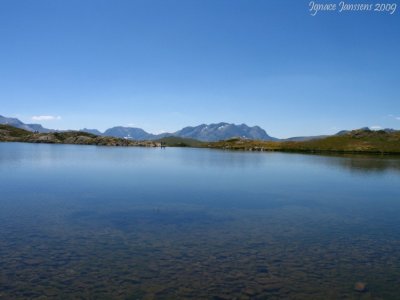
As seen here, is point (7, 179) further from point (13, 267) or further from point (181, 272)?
point (181, 272)

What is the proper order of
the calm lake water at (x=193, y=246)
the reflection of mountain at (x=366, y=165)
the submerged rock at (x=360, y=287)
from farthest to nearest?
the reflection of mountain at (x=366, y=165) → the submerged rock at (x=360, y=287) → the calm lake water at (x=193, y=246)

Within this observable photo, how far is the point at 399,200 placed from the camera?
52094 mm

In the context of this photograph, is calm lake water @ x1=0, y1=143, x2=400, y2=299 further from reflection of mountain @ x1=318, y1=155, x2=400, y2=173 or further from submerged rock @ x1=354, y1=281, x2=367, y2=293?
reflection of mountain @ x1=318, y1=155, x2=400, y2=173

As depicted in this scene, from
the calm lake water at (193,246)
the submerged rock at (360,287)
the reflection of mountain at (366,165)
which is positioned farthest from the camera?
the reflection of mountain at (366,165)

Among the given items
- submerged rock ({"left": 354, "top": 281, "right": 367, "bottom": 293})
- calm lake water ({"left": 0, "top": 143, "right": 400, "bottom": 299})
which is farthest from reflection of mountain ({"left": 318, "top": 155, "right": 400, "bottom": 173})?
submerged rock ({"left": 354, "top": 281, "right": 367, "bottom": 293})

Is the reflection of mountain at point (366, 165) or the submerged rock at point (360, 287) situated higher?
the submerged rock at point (360, 287)

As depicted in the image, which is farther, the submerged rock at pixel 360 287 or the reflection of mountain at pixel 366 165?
the reflection of mountain at pixel 366 165

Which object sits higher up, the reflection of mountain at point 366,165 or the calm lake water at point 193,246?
the calm lake water at point 193,246

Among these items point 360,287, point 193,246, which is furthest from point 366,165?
point 360,287

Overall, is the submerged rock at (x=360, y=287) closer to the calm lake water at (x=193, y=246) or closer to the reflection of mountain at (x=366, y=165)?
the calm lake water at (x=193, y=246)

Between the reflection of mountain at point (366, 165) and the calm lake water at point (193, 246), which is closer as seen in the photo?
the calm lake water at point (193, 246)

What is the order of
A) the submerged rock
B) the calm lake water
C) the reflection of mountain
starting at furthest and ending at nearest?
the reflection of mountain, the submerged rock, the calm lake water

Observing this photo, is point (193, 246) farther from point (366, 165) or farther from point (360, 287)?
point (366, 165)

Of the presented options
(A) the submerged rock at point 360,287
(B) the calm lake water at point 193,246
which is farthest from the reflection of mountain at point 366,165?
(A) the submerged rock at point 360,287
